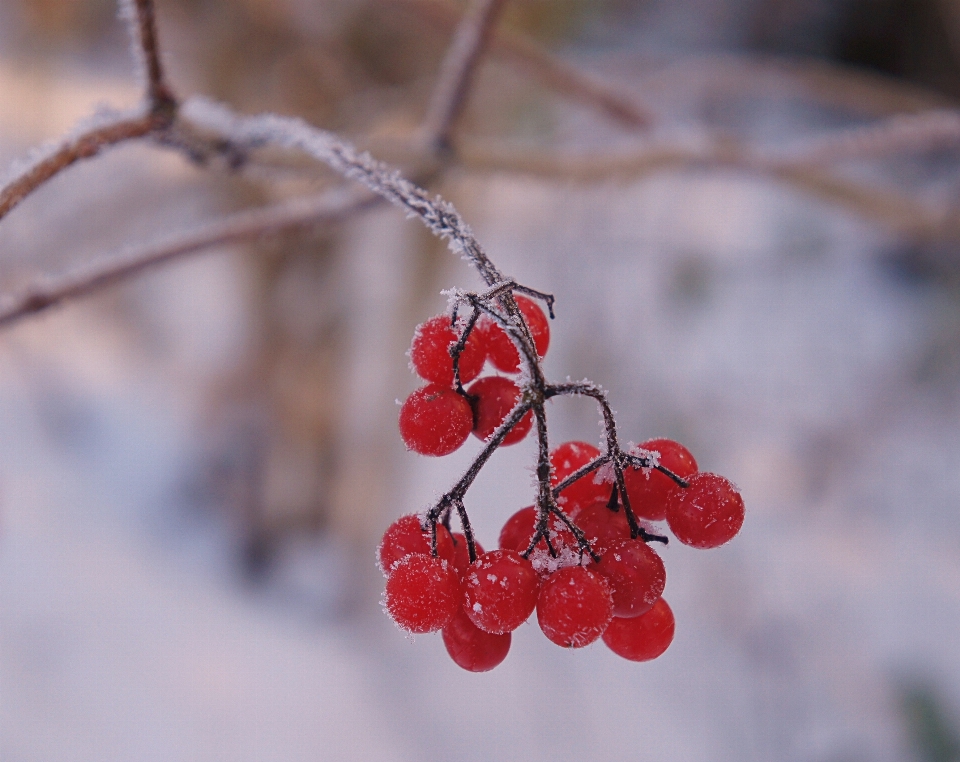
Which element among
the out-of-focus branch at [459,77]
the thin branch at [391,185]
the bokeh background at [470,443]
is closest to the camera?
the thin branch at [391,185]

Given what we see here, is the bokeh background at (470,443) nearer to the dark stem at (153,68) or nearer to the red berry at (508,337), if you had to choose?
the dark stem at (153,68)

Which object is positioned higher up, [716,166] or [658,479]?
[716,166]

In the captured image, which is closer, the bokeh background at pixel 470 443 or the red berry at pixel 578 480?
the red berry at pixel 578 480

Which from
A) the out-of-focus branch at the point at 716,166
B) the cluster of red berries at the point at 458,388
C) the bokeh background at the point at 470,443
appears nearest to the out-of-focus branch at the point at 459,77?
the out-of-focus branch at the point at 716,166

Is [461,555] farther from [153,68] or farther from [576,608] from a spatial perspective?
[153,68]

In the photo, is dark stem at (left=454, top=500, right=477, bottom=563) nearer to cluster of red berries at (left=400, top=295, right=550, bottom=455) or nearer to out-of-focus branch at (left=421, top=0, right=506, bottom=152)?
Result: cluster of red berries at (left=400, top=295, right=550, bottom=455)

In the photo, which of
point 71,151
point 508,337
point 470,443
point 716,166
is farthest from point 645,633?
point 470,443

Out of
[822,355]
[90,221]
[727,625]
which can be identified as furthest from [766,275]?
[90,221]

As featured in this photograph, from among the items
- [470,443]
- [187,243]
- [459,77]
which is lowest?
[187,243]
